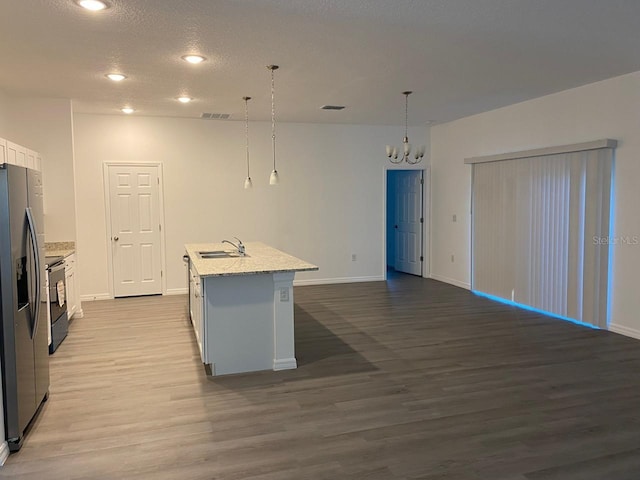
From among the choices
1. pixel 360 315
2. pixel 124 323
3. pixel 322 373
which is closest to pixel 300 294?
pixel 360 315

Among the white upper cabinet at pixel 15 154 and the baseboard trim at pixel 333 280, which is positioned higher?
the white upper cabinet at pixel 15 154

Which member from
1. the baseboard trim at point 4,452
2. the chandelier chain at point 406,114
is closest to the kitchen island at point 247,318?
the baseboard trim at point 4,452

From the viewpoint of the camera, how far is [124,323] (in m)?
5.80

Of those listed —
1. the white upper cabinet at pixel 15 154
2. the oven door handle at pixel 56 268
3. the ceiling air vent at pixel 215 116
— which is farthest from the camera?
the ceiling air vent at pixel 215 116

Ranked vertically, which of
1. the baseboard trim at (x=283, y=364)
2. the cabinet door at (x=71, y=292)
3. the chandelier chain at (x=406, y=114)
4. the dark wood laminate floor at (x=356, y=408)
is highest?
the chandelier chain at (x=406, y=114)

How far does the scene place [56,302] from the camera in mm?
4770

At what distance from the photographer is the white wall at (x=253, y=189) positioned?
283 inches

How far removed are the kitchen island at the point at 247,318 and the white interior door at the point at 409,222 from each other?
528 centimetres

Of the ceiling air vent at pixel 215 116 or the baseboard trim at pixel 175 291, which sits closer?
the ceiling air vent at pixel 215 116

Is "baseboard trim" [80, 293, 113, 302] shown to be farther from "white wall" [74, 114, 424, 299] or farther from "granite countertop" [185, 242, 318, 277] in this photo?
"granite countertop" [185, 242, 318, 277]

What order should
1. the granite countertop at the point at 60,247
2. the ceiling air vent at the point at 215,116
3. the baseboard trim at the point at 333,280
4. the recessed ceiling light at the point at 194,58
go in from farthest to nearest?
1. the baseboard trim at the point at 333,280
2. the ceiling air vent at the point at 215,116
3. the granite countertop at the point at 60,247
4. the recessed ceiling light at the point at 194,58

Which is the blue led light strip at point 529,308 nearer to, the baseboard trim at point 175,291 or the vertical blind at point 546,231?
the vertical blind at point 546,231

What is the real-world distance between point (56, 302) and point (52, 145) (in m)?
2.20

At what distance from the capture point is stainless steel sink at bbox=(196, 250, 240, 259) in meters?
Answer: 5.10
